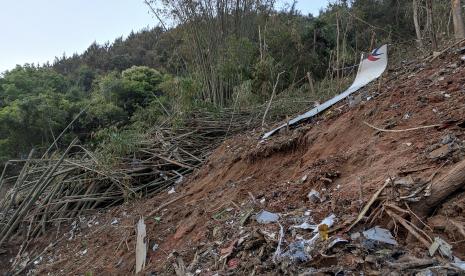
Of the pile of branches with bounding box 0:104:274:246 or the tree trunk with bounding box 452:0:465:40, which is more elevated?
the tree trunk with bounding box 452:0:465:40

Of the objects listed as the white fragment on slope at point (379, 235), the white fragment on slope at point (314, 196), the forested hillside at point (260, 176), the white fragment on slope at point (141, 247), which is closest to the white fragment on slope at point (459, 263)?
the forested hillside at point (260, 176)

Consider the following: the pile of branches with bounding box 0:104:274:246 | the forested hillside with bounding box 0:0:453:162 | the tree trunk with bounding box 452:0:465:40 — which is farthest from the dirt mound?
the forested hillside with bounding box 0:0:453:162

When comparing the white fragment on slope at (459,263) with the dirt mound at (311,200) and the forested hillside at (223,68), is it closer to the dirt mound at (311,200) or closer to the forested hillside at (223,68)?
the dirt mound at (311,200)

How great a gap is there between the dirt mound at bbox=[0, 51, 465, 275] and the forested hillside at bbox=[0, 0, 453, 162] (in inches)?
65.3

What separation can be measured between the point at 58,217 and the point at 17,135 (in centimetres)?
714

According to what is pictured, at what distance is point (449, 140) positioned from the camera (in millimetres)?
2479

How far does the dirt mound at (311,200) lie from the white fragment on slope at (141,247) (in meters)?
0.07

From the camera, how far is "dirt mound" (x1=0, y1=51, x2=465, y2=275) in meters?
2.07

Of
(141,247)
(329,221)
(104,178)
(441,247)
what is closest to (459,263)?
(441,247)

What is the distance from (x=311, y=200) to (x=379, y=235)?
2.39ft

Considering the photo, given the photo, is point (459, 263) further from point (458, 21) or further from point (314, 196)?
point (458, 21)

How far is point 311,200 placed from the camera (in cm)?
278

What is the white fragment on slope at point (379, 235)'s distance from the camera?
2035 mm

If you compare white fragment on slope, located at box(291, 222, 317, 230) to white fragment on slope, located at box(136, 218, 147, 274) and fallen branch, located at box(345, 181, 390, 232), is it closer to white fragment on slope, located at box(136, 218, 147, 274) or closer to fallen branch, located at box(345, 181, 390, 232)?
fallen branch, located at box(345, 181, 390, 232)
